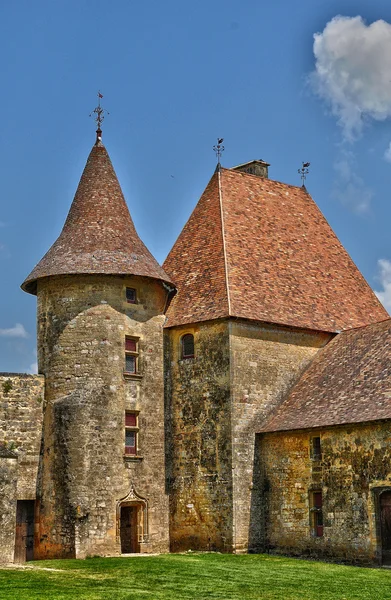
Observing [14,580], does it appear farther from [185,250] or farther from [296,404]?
[185,250]

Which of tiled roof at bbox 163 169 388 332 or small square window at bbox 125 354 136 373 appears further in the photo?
tiled roof at bbox 163 169 388 332

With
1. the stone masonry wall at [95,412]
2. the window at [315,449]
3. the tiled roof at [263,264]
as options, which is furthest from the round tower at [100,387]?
the window at [315,449]

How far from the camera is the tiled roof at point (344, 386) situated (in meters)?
33.5

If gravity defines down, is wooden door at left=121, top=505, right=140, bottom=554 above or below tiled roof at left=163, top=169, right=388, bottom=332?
below

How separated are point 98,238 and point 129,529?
10475 millimetres

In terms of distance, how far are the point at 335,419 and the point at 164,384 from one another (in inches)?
276

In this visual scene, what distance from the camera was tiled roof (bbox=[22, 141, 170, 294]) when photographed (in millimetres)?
35594

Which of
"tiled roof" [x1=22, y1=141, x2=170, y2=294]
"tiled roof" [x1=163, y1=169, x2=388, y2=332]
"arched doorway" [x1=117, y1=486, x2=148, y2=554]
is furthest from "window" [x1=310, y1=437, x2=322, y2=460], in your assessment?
"tiled roof" [x1=22, y1=141, x2=170, y2=294]

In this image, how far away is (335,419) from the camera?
110 ft

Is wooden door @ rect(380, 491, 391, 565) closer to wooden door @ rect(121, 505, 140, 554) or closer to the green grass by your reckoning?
the green grass

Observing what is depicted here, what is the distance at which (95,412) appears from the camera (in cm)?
3444

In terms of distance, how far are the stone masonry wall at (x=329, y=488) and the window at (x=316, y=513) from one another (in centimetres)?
14

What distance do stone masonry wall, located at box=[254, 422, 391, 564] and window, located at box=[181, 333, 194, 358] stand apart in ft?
13.8

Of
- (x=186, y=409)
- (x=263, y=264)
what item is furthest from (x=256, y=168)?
(x=186, y=409)
